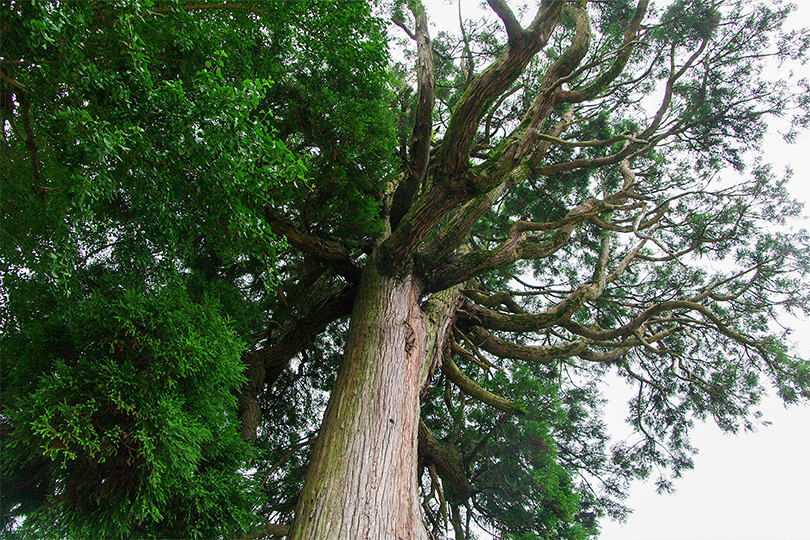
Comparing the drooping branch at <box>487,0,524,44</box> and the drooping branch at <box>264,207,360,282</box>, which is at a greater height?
the drooping branch at <box>487,0,524,44</box>

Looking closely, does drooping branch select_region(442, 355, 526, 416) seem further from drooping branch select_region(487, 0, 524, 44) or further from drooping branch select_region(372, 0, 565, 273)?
drooping branch select_region(487, 0, 524, 44)

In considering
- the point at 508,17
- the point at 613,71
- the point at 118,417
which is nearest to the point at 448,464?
the point at 118,417

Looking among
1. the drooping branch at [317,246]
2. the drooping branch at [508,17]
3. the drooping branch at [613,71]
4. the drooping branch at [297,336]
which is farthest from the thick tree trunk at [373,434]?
the drooping branch at [613,71]

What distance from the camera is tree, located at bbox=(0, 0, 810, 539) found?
2.30 meters

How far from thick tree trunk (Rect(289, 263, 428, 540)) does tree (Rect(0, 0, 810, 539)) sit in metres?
0.02

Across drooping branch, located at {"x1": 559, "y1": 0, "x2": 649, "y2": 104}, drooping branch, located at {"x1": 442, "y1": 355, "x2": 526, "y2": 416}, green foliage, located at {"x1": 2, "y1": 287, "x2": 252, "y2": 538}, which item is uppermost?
drooping branch, located at {"x1": 559, "y1": 0, "x2": 649, "y2": 104}

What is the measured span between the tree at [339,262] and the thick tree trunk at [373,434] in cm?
2

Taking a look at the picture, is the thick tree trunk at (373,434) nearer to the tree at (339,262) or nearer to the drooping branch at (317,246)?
the tree at (339,262)

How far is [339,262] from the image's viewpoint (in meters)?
4.22

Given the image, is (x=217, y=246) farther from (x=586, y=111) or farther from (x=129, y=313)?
(x=586, y=111)

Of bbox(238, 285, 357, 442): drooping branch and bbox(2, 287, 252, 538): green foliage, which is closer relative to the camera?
bbox(2, 287, 252, 538): green foliage

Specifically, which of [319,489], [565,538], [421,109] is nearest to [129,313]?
[319,489]

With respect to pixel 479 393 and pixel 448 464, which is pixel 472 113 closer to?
pixel 479 393

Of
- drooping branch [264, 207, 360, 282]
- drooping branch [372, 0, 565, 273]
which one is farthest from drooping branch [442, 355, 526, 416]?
drooping branch [372, 0, 565, 273]
